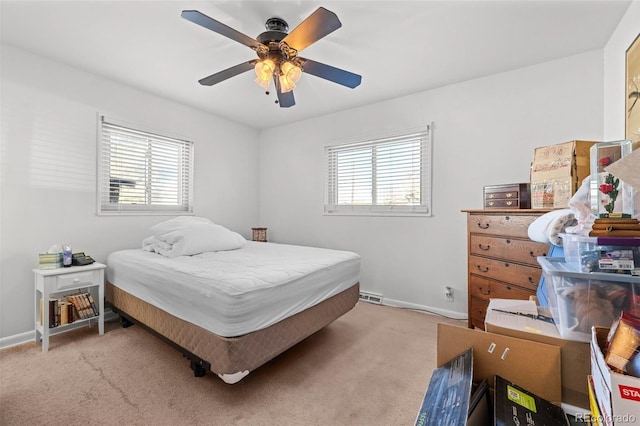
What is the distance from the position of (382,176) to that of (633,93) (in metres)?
2.09

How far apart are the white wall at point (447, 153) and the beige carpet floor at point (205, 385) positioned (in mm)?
858

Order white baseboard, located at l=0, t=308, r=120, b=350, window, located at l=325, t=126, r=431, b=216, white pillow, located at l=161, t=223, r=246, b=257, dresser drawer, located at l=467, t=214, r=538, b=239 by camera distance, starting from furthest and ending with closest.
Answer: window, located at l=325, t=126, r=431, b=216
white pillow, located at l=161, t=223, r=246, b=257
white baseboard, located at l=0, t=308, r=120, b=350
dresser drawer, located at l=467, t=214, r=538, b=239

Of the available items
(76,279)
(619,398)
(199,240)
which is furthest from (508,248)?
(76,279)

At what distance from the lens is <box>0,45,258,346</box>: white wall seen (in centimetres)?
225

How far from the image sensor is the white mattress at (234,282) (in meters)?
1.57

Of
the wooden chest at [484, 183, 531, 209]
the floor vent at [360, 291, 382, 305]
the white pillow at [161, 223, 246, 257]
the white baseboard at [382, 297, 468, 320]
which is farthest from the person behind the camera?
the floor vent at [360, 291, 382, 305]

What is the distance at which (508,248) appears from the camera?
6.62 feet

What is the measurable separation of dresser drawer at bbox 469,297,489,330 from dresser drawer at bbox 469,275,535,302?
0.04 m

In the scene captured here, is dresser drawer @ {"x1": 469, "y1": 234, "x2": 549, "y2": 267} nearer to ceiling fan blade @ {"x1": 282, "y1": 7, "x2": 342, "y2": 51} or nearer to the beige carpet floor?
the beige carpet floor

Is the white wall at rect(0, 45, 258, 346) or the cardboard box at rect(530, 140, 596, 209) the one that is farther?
the white wall at rect(0, 45, 258, 346)

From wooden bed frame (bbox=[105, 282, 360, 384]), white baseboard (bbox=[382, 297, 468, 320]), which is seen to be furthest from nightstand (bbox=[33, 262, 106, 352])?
white baseboard (bbox=[382, 297, 468, 320])

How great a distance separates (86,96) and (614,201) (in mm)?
3910

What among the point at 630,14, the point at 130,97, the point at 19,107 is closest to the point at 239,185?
the point at 130,97

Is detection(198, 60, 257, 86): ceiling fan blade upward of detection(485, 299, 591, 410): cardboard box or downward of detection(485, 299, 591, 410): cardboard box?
upward
